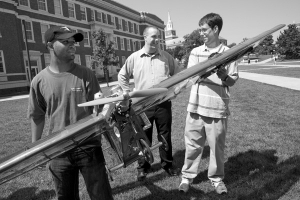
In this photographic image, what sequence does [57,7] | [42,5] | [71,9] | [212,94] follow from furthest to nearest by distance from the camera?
[71,9] → [57,7] → [42,5] → [212,94]

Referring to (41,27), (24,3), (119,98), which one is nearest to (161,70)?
(119,98)

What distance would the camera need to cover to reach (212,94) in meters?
3.25

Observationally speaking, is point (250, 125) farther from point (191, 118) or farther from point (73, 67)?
point (73, 67)

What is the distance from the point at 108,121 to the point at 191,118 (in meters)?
1.79

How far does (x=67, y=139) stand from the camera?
1.89 m

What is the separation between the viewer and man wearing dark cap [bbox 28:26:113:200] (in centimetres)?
232

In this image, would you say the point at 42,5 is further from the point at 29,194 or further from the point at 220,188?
the point at 220,188

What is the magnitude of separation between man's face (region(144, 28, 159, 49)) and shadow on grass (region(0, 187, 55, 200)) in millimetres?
3062

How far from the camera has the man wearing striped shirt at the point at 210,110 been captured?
10.5 ft

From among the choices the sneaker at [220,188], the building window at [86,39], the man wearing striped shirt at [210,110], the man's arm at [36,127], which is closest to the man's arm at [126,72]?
the man wearing striped shirt at [210,110]

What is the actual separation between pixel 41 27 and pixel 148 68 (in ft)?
106

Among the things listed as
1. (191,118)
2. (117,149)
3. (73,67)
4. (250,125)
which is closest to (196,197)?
(191,118)

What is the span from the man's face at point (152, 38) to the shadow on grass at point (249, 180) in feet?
7.80

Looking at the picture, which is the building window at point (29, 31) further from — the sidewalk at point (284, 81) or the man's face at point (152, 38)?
the man's face at point (152, 38)
